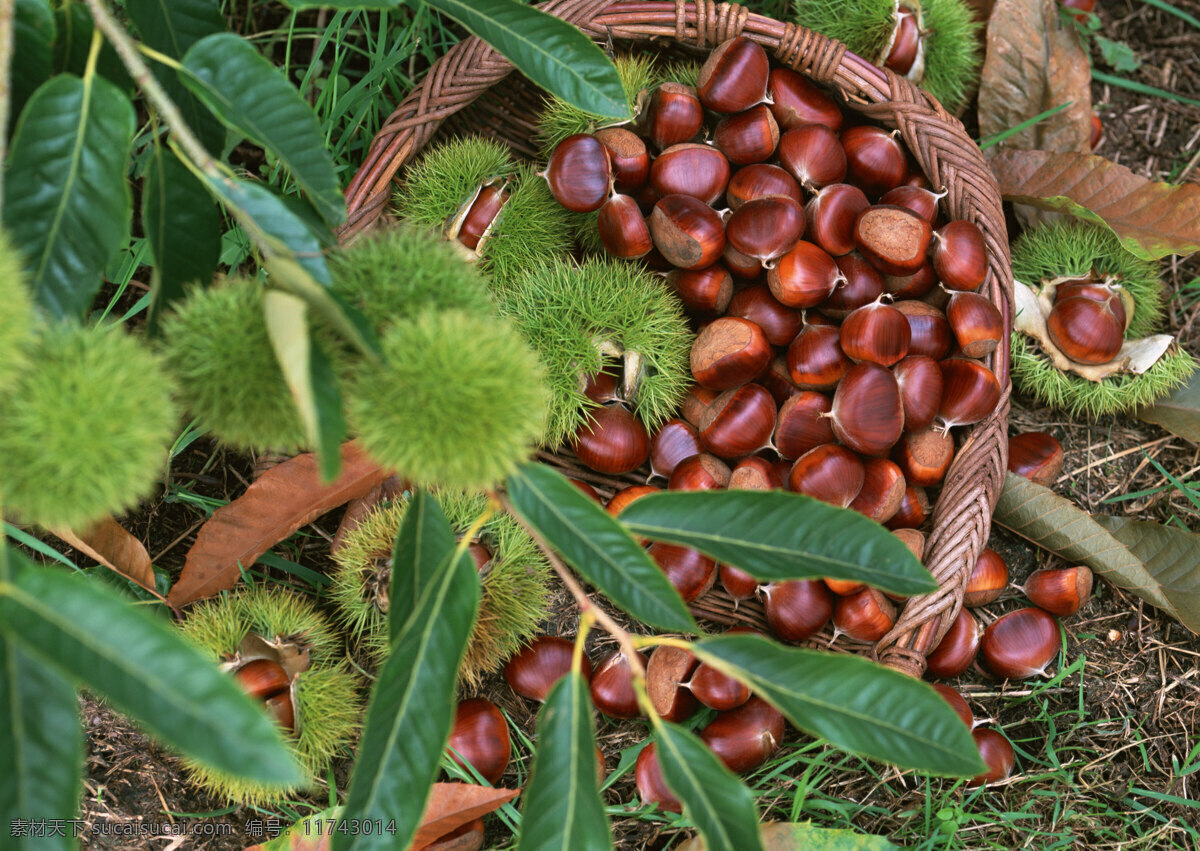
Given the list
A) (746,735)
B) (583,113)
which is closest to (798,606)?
(746,735)

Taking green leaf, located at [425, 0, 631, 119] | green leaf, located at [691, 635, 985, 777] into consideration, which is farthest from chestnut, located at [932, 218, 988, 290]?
green leaf, located at [691, 635, 985, 777]

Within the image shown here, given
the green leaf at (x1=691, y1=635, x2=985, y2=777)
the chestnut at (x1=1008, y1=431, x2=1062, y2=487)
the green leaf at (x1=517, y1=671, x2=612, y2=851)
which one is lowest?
the chestnut at (x1=1008, y1=431, x2=1062, y2=487)

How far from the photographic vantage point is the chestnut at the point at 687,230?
→ 5.21 feet

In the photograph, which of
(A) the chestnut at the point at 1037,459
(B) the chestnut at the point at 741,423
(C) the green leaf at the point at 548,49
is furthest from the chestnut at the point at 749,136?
(A) the chestnut at the point at 1037,459

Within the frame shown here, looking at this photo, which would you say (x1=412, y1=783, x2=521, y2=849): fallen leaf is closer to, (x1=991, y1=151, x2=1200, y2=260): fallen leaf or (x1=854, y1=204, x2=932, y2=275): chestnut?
(x1=854, y1=204, x2=932, y2=275): chestnut

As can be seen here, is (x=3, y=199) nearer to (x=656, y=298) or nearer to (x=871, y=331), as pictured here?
(x=656, y=298)

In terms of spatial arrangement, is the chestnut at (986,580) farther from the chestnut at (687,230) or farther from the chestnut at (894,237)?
the chestnut at (687,230)

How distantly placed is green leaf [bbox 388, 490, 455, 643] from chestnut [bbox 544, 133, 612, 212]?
0.83 meters

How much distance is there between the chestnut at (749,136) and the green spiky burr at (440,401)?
107cm

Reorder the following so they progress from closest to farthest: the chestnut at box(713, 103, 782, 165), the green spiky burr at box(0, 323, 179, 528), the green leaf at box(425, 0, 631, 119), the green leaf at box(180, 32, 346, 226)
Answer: the green spiky burr at box(0, 323, 179, 528) → the green leaf at box(180, 32, 346, 226) → the green leaf at box(425, 0, 631, 119) → the chestnut at box(713, 103, 782, 165)

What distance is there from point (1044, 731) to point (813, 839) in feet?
1.91

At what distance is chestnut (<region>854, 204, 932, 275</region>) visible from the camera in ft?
5.20

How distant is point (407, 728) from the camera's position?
2.58 feet

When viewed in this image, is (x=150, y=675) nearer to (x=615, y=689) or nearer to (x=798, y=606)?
(x=615, y=689)
